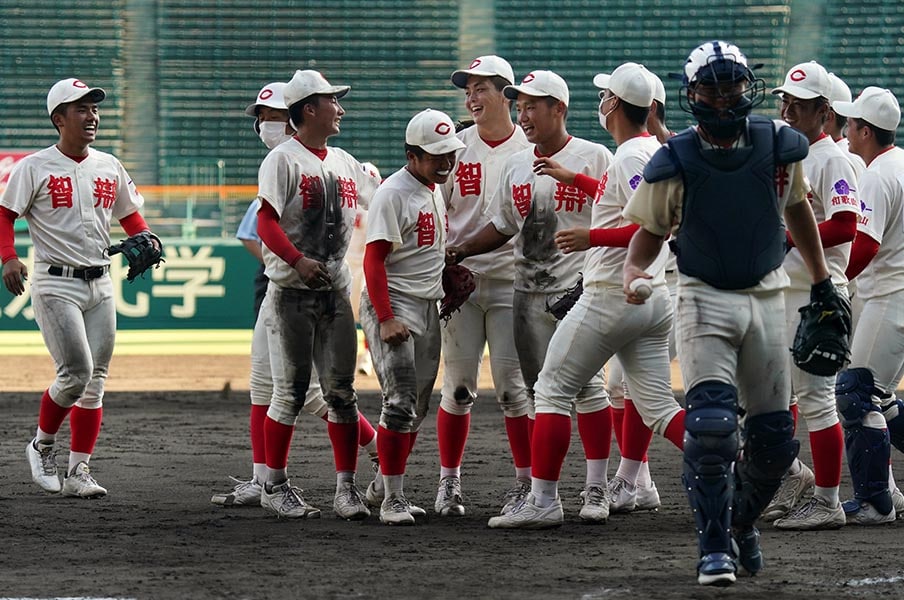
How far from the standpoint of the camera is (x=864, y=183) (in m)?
7.00

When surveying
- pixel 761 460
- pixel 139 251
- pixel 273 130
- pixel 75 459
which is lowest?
pixel 75 459

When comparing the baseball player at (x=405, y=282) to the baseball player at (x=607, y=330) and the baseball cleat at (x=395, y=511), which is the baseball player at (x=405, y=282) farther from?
the baseball player at (x=607, y=330)

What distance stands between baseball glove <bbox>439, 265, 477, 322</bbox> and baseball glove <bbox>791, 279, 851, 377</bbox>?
2.17 m

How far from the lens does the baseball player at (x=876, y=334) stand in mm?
7039

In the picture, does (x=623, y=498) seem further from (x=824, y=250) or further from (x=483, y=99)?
(x=483, y=99)

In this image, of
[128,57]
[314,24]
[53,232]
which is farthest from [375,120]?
[53,232]

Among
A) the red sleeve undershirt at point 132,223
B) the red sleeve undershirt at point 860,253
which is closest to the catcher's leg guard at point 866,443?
the red sleeve undershirt at point 860,253

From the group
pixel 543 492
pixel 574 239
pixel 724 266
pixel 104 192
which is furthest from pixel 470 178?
pixel 724 266

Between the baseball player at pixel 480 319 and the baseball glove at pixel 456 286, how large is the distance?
0.17 m

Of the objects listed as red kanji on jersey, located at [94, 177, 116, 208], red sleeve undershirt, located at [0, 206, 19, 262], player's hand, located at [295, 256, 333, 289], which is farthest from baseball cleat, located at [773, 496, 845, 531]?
red sleeve undershirt, located at [0, 206, 19, 262]

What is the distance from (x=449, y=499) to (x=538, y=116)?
1990 mm

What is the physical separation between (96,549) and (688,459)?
2.66 metres

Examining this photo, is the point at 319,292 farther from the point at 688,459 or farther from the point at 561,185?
the point at 688,459

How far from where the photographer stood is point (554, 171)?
6555 millimetres
